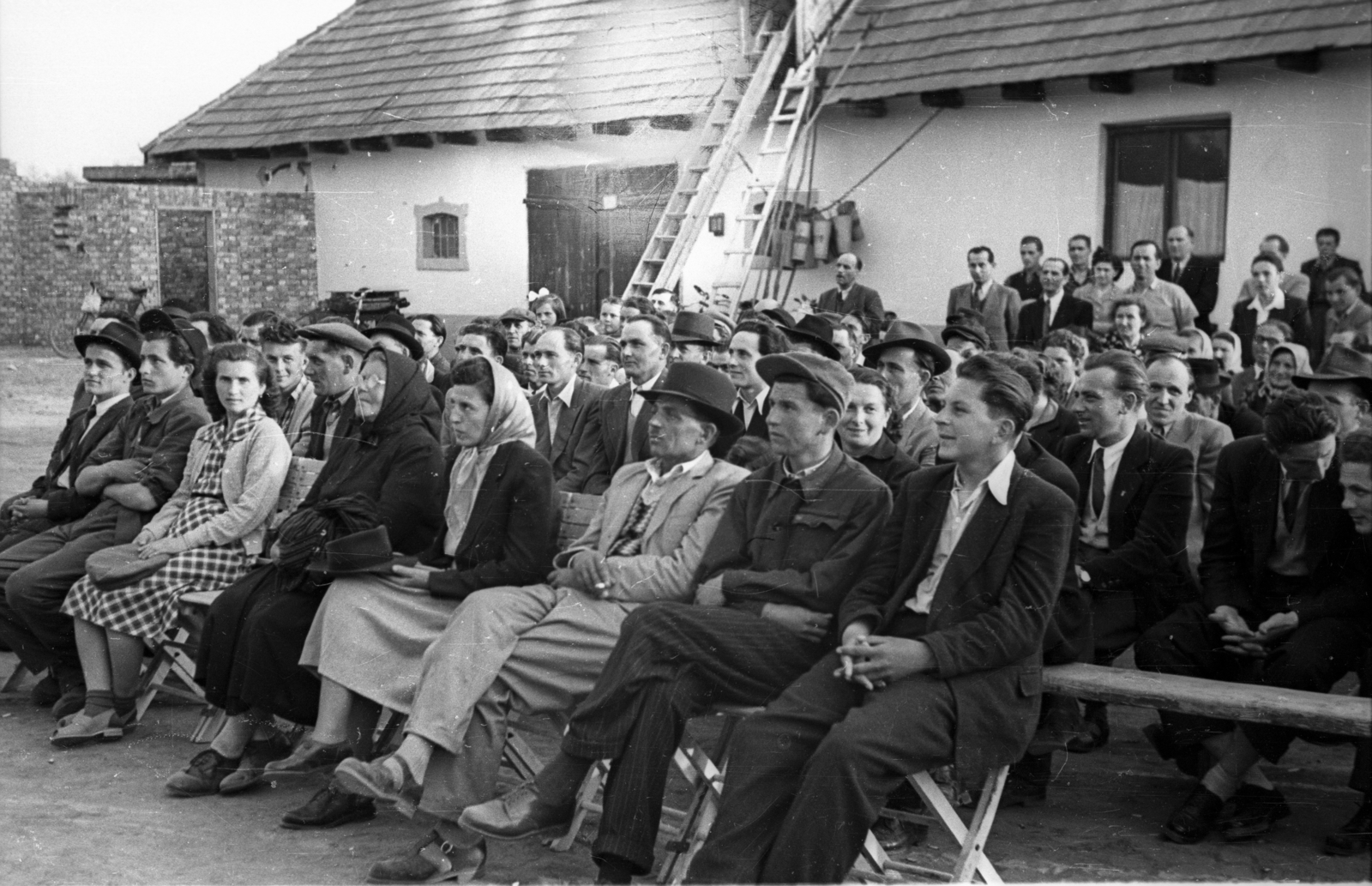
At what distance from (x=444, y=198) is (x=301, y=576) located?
331 inches

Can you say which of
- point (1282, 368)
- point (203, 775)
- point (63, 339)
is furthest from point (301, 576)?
point (63, 339)

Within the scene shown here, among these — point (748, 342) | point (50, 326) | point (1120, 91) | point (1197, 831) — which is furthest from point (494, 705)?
point (50, 326)

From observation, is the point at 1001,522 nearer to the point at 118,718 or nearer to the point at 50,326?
the point at 118,718

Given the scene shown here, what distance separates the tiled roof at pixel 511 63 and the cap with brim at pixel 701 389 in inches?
254

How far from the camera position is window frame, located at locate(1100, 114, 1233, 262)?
37.5 feet

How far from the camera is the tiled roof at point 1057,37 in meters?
10.5

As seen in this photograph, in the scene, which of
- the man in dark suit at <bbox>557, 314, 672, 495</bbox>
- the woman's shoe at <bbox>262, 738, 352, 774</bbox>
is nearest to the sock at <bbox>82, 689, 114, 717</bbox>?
the woman's shoe at <bbox>262, 738, 352, 774</bbox>

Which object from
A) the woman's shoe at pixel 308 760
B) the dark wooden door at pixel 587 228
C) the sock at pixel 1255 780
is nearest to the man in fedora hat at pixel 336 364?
the woman's shoe at pixel 308 760

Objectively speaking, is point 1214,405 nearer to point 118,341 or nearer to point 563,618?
point 563,618

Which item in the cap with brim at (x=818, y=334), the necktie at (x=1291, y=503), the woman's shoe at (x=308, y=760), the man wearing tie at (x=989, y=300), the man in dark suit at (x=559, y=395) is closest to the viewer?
the necktie at (x=1291, y=503)

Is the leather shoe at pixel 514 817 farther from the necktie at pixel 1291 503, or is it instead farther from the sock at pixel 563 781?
the necktie at pixel 1291 503

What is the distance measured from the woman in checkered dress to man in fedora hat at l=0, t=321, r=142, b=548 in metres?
0.83

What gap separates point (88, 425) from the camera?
24.4 ft

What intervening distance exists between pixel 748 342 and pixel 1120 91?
5.88 m
